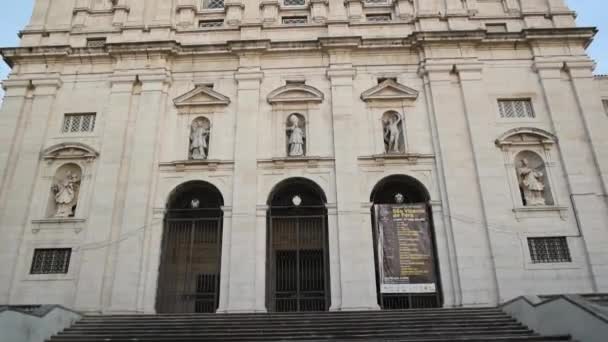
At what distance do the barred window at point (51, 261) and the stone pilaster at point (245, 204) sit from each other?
6.30 metres

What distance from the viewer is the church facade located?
17.7 metres

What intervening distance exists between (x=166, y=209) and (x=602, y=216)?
56.2 feet

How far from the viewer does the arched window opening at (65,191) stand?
63.1 ft

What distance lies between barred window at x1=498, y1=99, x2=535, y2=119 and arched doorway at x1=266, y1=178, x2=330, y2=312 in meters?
8.80

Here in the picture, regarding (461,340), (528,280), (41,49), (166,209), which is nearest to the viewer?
(461,340)

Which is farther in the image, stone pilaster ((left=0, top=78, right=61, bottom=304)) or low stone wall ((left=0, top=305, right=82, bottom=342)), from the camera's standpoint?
stone pilaster ((left=0, top=78, right=61, bottom=304))

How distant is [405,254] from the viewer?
1795cm

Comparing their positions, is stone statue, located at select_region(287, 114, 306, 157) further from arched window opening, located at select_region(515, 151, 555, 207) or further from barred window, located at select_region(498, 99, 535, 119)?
arched window opening, located at select_region(515, 151, 555, 207)

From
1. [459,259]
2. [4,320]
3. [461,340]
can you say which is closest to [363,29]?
[459,259]

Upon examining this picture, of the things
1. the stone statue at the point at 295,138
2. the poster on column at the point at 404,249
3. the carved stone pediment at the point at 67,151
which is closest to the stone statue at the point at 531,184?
the poster on column at the point at 404,249

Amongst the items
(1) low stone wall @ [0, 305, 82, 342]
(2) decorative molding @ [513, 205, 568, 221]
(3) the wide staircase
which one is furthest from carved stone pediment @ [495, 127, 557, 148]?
(1) low stone wall @ [0, 305, 82, 342]

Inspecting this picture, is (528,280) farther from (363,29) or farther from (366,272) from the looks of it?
(363,29)

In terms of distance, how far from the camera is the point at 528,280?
17.1 meters

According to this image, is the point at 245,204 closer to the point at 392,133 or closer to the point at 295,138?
the point at 295,138
